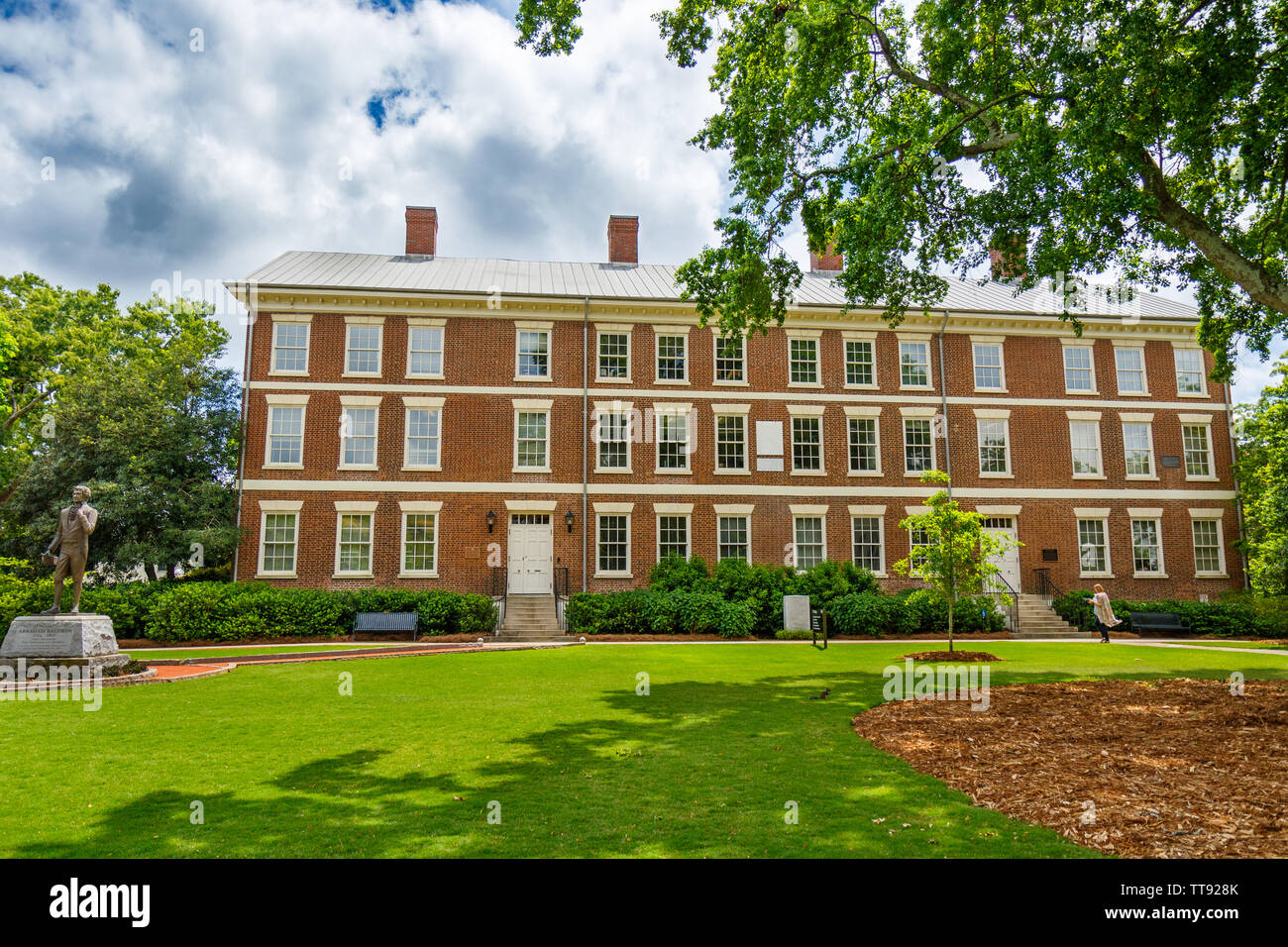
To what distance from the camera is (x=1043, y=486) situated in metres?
27.7

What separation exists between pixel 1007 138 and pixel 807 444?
54.2 ft

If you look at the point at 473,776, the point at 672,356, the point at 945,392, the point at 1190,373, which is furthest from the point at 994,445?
the point at 473,776

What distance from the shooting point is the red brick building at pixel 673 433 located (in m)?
25.2

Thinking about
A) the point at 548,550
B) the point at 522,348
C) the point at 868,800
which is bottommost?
the point at 868,800

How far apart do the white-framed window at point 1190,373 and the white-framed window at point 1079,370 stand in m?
3.41

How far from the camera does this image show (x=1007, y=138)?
36.7 ft

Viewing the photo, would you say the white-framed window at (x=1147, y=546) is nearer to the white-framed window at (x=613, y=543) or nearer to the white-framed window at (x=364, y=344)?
the white-framed window at (x=613, y=543)

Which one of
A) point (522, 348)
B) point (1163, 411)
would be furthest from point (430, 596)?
point (1163, 411)

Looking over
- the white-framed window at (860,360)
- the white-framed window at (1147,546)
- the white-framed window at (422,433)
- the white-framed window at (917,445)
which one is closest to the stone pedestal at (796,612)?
the white-framed window at (917,445)

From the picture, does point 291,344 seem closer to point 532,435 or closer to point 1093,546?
point 532,435

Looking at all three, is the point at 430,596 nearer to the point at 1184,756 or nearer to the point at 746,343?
the point at 746,343

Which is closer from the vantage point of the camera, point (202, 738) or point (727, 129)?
point (202, 738)

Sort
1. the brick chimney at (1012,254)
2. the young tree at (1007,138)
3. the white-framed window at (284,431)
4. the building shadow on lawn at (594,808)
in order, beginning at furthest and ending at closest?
the white-framed window at (284,431) → the brick chimney at (1012,254) → the young tree at (1007,138) → the building shadow on lawn at (594,808)

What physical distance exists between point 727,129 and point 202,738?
11.3 metres
